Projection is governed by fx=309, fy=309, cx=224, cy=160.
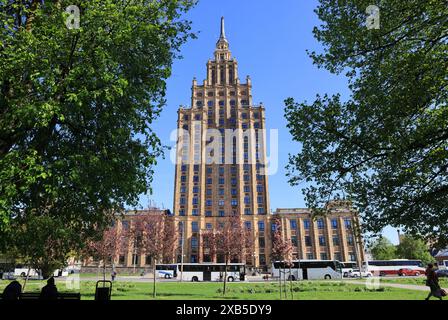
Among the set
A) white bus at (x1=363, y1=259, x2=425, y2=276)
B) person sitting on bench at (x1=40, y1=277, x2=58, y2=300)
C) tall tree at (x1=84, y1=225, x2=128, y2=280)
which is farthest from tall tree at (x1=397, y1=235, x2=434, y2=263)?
person sitting on bench at (x1=40, y1=277, x2=58, y2=300)

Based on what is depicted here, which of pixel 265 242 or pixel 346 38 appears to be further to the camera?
pixel 265 242

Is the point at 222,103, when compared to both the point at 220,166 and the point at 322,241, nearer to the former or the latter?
the point at 220,166

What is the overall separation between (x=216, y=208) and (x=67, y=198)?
265 feet

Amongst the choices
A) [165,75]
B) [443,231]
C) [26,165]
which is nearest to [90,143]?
[26,165]

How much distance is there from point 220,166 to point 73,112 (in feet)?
277

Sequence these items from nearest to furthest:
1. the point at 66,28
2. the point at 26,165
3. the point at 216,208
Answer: the point at 26,165
the point at 66,28
the point at 216,208

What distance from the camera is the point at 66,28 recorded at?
373 inches

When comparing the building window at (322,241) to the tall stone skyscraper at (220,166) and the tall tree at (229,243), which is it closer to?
the tall stone skyscraper at (220,166)

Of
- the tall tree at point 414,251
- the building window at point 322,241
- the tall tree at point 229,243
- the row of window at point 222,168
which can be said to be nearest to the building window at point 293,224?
the building window at point 322,241

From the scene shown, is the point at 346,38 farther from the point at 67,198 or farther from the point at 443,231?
the point at 67,198

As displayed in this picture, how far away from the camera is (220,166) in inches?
3711

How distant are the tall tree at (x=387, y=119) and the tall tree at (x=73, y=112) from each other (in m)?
6.26

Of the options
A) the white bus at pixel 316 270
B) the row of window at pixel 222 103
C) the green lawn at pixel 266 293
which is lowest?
the green lawn at pixel 266 293

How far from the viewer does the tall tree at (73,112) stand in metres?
8.74
